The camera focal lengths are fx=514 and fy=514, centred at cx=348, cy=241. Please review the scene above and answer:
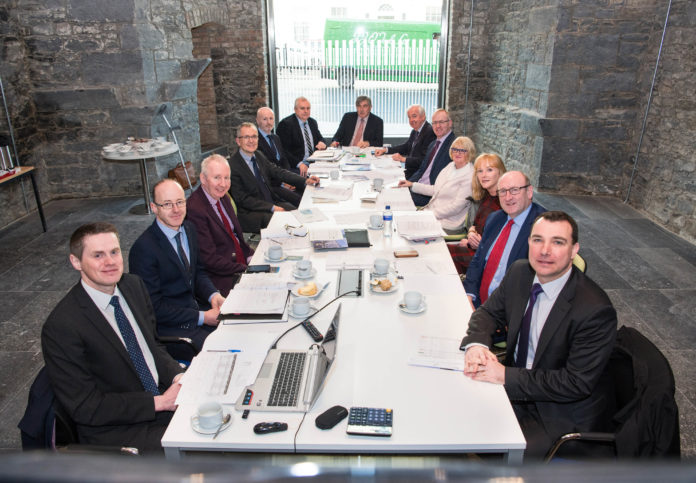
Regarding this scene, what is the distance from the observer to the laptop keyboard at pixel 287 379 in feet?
6.24

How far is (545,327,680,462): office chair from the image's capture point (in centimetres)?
169

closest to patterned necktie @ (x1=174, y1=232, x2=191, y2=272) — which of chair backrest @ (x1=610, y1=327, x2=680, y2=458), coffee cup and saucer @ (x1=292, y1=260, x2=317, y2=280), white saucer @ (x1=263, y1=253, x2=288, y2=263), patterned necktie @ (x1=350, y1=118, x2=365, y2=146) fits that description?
white saucer @ (x1=263, y1=253, x2=288, y2=263)

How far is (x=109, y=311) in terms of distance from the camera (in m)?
2.21

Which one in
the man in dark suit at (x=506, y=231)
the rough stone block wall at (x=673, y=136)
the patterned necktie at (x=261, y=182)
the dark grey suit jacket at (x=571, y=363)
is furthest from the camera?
the rough stone block wall at (x=673, y=136)

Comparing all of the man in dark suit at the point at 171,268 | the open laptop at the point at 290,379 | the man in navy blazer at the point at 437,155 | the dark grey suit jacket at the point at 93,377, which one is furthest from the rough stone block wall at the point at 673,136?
the dark grey suit jacket at the point at 93,377

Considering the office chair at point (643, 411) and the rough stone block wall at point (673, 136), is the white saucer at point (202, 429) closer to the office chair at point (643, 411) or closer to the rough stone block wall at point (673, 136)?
the office chair at point (643, 411)

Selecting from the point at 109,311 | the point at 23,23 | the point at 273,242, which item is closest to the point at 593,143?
the point at 273,242

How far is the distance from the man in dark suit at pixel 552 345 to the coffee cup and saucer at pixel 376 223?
4.82 ft

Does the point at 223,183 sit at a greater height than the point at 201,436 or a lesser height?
greater

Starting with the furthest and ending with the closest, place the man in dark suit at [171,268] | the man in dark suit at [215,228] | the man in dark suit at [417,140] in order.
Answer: the man in dark suit at [417,140]
the man in dark suit at [215,228]
the man in dark suit at [171,268]

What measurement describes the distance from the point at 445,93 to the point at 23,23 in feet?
21.7

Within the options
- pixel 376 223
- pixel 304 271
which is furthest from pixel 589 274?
pixel 304 271

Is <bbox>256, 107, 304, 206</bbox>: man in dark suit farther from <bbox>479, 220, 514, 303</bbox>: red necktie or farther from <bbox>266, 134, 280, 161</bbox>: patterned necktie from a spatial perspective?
<bbox>479, 220, 514, 303</bbox>: red necktie

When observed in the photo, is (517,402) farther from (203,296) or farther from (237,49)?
Result: (237,49)
